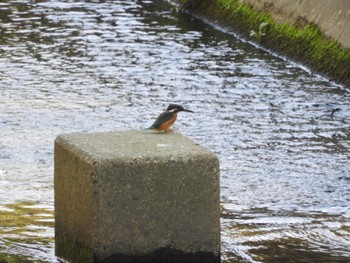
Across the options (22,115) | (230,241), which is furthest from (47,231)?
(22,115)

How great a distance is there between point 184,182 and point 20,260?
4.30 ft

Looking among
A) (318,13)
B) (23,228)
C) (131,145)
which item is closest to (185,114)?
(318,13)

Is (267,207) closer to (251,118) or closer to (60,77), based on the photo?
(251,118)

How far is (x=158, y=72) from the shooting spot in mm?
15195

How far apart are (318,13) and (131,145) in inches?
361

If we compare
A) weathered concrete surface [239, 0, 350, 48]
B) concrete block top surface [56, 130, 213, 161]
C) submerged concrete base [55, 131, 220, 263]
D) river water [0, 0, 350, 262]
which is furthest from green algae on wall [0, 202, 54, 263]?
weathered concrete surface [239, 0, 350, 48]

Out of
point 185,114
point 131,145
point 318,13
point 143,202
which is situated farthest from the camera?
point 318,13

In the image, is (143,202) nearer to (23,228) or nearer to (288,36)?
(23,228)

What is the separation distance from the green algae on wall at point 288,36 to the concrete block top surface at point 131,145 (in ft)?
22.9

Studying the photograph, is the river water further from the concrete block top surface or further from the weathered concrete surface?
the concrete block top surface

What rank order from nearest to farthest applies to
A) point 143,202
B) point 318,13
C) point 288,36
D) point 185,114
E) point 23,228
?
point 143,202, point 23,228, point 185,114, point 318,13, point 288,36

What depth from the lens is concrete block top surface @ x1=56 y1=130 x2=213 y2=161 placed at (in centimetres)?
724

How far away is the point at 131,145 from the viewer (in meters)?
7.49

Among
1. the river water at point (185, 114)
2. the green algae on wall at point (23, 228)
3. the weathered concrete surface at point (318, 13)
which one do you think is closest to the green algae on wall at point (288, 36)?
the weathered concrete surface at point (318, 13)
